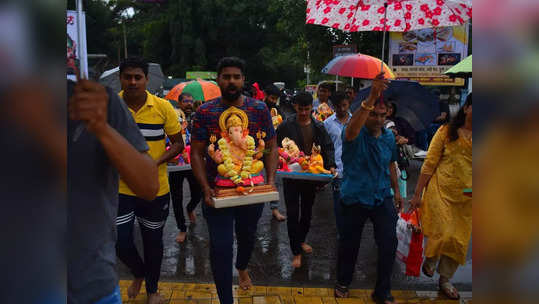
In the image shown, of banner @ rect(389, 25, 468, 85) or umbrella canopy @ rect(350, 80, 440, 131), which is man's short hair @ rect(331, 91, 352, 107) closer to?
umbrella canopy @ rect(350, 80, 440, 131)

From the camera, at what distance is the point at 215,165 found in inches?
138

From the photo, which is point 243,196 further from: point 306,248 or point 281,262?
point 306,248

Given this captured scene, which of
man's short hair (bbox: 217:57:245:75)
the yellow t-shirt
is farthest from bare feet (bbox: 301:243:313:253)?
man's short hair (bbox: 217:57:245:75)

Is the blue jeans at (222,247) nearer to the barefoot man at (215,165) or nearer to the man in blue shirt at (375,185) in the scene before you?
the barefoot man at (215,165)

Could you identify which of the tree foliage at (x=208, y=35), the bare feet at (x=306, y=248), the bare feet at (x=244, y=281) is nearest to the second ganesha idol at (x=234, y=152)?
the bare feet at (x=244, y=281)

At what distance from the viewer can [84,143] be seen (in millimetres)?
1373

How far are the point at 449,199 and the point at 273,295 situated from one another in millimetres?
1759

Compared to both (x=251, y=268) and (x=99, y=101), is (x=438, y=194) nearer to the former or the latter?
(x=251, y=268)

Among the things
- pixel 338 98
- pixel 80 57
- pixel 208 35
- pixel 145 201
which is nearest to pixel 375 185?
pixel 338 98

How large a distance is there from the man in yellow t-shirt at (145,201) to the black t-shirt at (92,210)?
2.03 metres

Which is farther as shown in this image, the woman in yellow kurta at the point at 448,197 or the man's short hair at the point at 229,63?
the woman in yellow kurta at the point at 448,197

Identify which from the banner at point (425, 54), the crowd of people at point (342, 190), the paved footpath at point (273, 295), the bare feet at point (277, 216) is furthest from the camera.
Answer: the banner at point (425, 54)

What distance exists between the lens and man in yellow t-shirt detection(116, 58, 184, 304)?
3576 mm

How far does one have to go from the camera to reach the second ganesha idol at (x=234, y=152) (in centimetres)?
336
